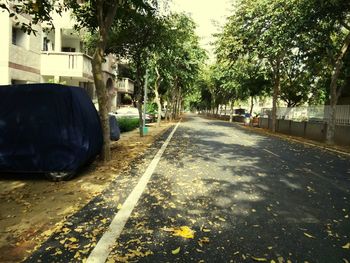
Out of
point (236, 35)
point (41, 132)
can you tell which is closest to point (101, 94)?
point (41, 132)

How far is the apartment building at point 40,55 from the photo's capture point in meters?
17.0

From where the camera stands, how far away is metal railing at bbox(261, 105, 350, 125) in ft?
68.0

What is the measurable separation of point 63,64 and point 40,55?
1.38m

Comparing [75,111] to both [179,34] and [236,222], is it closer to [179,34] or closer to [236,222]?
[236,222]

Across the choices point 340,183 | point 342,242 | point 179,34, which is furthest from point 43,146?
point 179,34

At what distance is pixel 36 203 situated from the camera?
5.88 meters

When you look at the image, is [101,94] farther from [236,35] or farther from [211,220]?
[236,35]

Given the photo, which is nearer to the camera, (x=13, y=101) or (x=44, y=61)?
(x=13, y=101)

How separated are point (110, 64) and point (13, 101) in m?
27.6

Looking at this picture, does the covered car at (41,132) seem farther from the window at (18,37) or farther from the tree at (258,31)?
the tree at (258,31)

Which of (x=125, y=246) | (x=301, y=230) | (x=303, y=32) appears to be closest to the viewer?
(x=125, y=246)

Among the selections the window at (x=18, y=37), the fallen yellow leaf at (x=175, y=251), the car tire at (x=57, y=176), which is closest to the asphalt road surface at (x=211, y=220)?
the fallen yellow leaf at (x=175, y=251)

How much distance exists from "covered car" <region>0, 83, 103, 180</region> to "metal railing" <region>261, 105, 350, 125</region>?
17602 millimetres

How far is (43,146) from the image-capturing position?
721 cm
